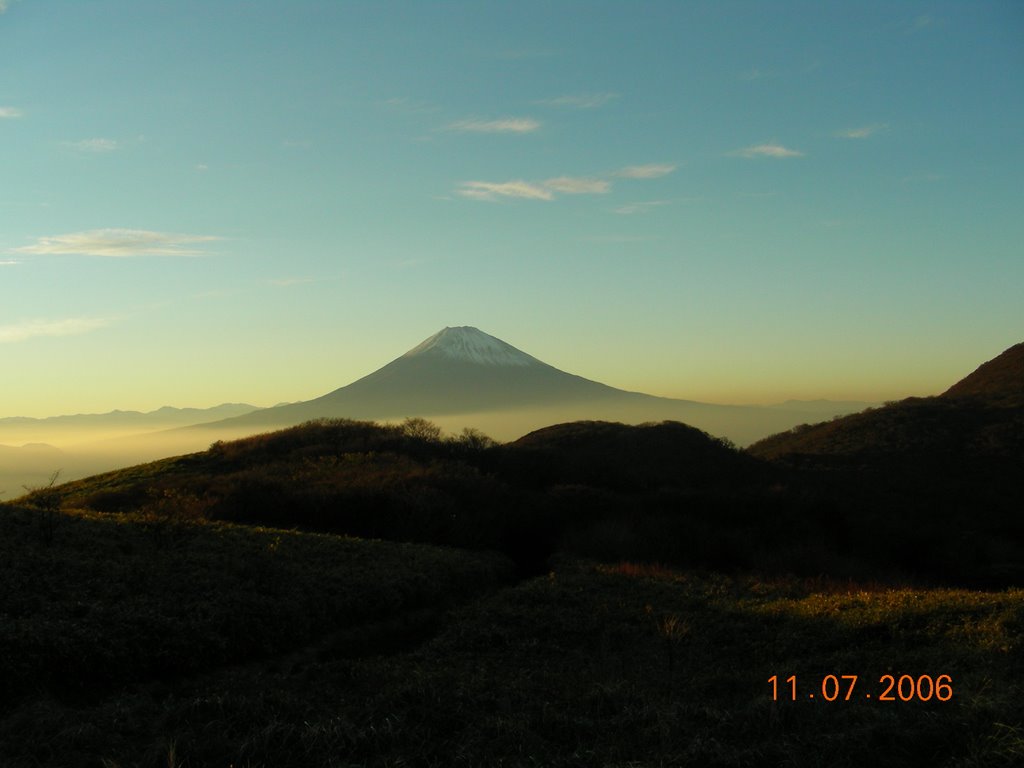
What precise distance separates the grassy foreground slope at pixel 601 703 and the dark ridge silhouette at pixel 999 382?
7244cm

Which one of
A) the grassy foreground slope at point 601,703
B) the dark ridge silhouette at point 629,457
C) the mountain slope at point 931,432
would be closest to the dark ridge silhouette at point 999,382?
the mountain slope at point 931,432

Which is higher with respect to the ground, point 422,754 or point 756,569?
point 422,754

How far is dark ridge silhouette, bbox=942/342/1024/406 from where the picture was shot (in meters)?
78.2

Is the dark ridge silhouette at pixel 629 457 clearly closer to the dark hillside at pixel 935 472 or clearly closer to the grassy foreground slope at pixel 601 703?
the dark hillside at pixel 935 472

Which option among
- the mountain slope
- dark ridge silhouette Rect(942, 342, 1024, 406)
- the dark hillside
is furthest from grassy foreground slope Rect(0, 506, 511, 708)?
dark ridge silhouette Rect(942, 342, 1024, 406)

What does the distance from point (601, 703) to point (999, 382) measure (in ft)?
304

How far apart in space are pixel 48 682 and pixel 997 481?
197 feet

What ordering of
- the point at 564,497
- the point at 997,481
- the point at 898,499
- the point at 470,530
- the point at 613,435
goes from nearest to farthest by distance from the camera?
the point at 470,530
the point at 564,497
the point at 898,499
the point at 997,481
the point at 613,435

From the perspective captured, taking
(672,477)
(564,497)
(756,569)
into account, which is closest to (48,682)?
(756,569)

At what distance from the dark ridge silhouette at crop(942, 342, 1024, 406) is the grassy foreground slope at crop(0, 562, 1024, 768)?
72.4m

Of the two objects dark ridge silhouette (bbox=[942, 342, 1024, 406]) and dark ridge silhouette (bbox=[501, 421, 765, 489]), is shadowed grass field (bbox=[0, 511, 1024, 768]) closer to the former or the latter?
dark ridge silhouette (bbox=[501, 421, 765, 489])

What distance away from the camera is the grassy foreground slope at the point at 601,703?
8766 millimetres

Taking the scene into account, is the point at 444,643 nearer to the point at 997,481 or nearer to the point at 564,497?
the point at 564,497

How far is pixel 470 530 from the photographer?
33.2m
